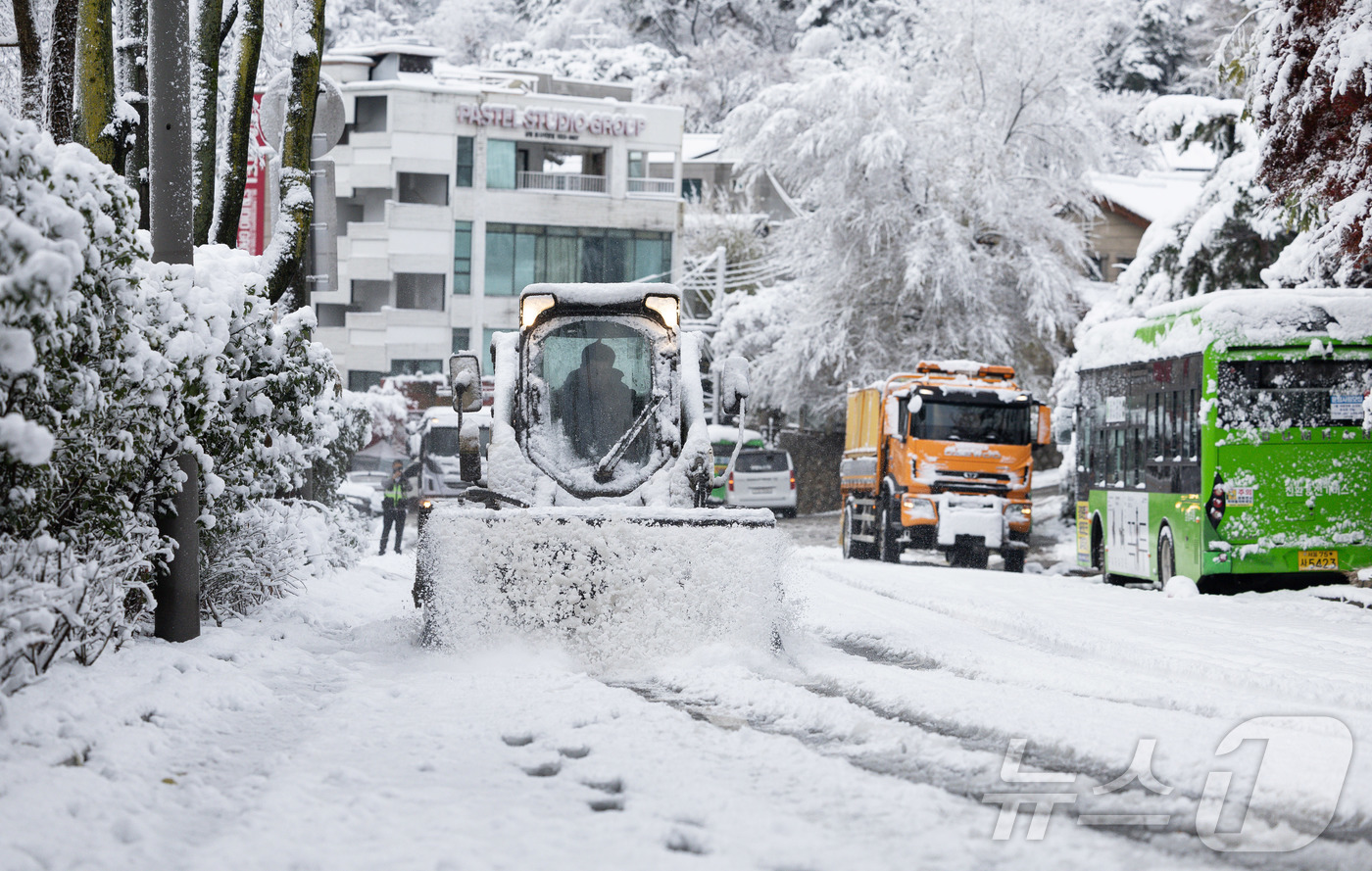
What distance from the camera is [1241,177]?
2647 cm

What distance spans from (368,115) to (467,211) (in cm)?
473

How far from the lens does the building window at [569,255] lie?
5225 cm

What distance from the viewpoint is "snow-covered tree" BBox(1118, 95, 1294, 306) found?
86.5 ft

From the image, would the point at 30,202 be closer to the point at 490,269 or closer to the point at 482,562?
the point at 482,562

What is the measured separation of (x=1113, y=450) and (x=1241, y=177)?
814 cm

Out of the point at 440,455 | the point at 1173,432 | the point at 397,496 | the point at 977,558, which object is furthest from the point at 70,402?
the point at 440,455

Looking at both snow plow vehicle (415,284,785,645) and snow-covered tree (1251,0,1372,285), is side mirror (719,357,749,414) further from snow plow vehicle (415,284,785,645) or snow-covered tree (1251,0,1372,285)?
snow-covered tree (1251,0,1372,285)

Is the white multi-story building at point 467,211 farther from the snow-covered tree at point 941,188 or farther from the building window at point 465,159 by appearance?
the snow-covered tree at point 941,188

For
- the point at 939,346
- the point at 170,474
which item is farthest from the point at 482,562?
the point at 939,346

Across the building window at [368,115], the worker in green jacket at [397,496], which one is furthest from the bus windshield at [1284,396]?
the building window at [368,115]

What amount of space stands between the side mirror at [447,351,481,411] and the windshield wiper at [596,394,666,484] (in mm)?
1005

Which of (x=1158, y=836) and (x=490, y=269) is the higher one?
(x=490, y=269)

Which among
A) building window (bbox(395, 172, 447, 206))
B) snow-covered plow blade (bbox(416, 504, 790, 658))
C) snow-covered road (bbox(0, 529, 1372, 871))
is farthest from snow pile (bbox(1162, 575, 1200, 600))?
building window (bbox(395, 172, 447, 206))
